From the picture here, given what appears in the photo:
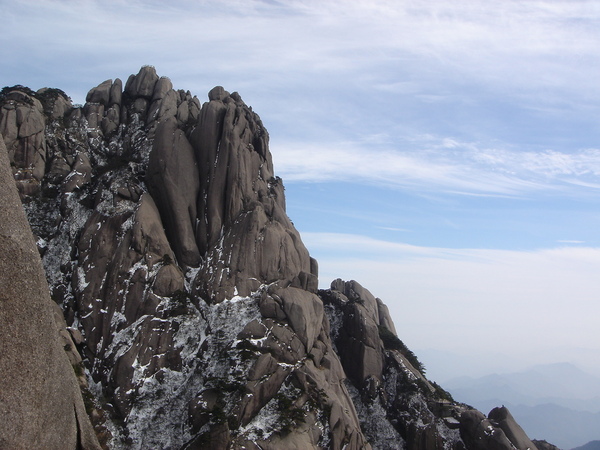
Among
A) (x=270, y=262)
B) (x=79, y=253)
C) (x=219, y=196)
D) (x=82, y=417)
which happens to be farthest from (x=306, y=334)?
(x=82, y=417)

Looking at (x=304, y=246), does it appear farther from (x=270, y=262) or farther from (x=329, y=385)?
(x=329, y=385)

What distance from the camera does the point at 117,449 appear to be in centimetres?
5894

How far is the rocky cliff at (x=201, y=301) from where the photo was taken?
6159cm

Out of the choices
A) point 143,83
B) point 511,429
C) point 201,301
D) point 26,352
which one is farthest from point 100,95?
point 26,352

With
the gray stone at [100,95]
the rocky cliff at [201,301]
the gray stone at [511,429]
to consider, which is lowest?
the gray stone at [511,429]

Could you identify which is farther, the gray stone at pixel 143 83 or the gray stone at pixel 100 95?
the gray stone at pixel 143 83

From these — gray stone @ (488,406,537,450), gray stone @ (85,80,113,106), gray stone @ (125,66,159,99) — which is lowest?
gray stone @ (488,406,537,450)

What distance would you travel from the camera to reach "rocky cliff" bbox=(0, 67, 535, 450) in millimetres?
61594

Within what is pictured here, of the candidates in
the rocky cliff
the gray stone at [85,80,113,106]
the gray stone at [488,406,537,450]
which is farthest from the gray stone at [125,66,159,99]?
the gray stone at [488,406,537,450]

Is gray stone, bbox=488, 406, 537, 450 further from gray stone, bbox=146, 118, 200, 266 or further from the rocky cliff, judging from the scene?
gray stone, bbox=146, 118, 200, 266

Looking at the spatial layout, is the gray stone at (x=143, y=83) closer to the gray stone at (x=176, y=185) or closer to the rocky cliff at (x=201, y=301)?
the rocky cliff at (x=201, y=301)

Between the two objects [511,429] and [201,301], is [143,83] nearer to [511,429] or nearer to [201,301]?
[201,301]

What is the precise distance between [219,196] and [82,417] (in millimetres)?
65521

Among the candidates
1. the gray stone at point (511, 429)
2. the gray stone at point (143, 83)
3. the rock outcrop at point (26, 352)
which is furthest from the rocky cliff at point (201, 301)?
the rock outcrop at point (26, 352)
